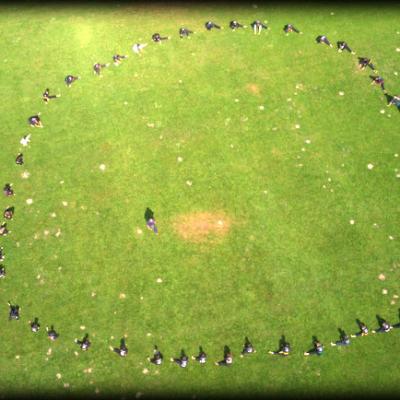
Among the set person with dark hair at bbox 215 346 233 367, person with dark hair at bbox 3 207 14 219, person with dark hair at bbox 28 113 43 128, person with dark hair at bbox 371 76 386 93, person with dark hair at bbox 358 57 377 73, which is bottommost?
person with dark hair at bbox 215 346 233 367

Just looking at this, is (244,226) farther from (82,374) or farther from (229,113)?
(82,374)

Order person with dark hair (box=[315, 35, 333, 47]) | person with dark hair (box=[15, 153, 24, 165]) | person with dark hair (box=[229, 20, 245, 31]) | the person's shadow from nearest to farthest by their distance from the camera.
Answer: the person's shadow
person with dark hair (box=[15, 153, 24, 165])
person with dark hair (box=[315, 35, 333, 47])
person with dark hair (box=[229, 20, 245, 31])

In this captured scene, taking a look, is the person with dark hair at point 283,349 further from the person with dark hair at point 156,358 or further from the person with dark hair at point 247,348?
the person with dark hair at point 156,358

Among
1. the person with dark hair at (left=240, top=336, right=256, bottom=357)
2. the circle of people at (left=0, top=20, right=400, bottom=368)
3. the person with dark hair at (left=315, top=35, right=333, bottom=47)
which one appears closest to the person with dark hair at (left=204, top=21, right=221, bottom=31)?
the circle of people at (left=0, top=20, right=400, bottom=368)

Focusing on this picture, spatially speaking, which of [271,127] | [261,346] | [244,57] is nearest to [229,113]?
[271,127]

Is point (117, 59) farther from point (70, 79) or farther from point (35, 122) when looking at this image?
point (35, 122)

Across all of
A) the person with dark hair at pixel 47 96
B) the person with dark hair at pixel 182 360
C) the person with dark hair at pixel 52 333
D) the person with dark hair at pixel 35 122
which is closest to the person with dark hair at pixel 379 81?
the person with dark hair at pixel 182 360

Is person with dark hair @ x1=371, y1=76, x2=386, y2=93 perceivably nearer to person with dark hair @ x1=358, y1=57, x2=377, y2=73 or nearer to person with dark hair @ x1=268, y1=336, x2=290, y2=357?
person with dark hair @ x1=358, y1=57, x2=377, y2=73

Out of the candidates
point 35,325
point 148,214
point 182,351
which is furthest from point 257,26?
point 35,325
